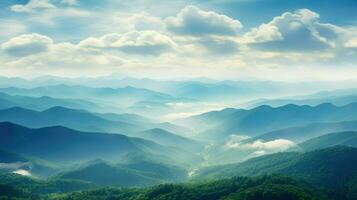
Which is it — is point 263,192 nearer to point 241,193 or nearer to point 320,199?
point 241,193

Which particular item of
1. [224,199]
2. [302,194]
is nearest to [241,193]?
[224,199]

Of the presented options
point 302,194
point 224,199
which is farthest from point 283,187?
point 224,199

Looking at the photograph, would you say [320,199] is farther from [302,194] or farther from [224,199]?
[224,199]

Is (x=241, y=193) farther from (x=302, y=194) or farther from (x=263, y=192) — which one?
(x=302, y=194)

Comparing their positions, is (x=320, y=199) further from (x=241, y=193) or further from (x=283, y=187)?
(x=241, y=193)

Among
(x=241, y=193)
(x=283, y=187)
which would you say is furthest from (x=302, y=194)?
(x=241, y=193)
